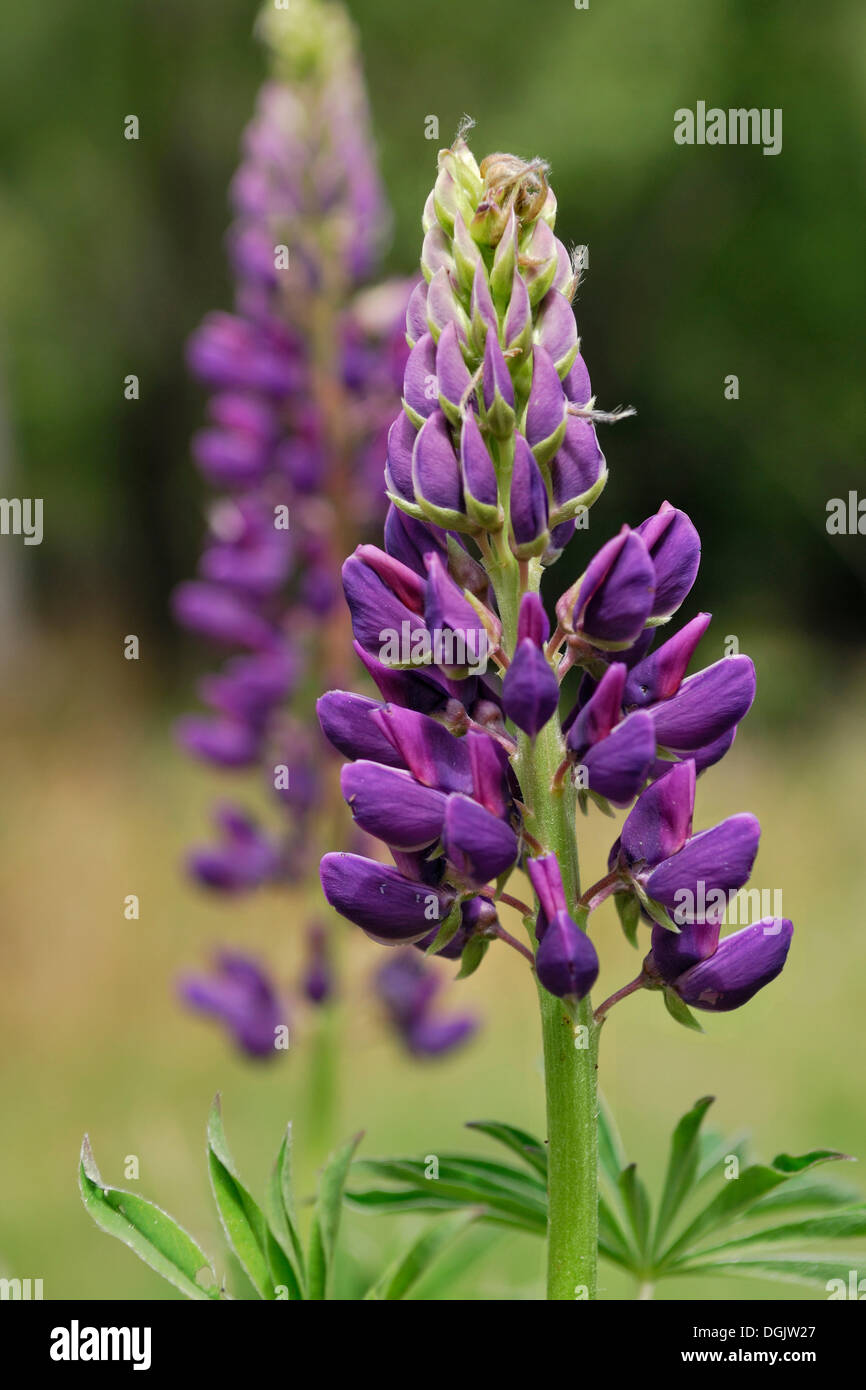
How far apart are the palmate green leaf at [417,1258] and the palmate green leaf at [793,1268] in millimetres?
234

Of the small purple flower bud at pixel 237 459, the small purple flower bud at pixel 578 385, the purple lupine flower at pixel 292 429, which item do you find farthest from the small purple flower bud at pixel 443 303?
the small purple flower bud at pixel 237 459

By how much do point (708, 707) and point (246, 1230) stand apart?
596 millimetres

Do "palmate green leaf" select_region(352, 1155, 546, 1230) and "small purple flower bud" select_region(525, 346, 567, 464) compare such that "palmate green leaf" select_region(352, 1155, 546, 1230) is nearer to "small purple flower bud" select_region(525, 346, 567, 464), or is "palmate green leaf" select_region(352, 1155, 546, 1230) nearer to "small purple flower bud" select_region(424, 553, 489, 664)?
"small purple flower bud" select_region(424, 553, 489, 664)

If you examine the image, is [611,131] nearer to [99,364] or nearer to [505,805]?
[99,364]

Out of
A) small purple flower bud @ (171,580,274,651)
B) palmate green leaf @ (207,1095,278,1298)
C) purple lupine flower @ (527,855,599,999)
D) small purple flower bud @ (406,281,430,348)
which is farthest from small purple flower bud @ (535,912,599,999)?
small purple flower bud @ (171,580,274,651)

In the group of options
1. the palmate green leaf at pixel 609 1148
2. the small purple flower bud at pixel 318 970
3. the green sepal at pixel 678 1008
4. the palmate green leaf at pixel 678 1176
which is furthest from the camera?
the small purple flower bud at pixel 318 970

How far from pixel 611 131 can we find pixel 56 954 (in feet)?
29.9

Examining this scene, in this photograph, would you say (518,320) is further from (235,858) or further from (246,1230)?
(235,858)

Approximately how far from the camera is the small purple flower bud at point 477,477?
1.09 m

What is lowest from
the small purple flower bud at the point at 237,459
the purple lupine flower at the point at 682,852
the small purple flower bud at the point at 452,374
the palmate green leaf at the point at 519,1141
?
the palmate green leaf at the point at 519,1141

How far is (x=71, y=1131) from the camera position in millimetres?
4816

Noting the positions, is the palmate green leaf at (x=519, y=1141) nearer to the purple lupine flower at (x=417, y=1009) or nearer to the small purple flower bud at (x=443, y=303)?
the small purple flower bud at (x=443, y=303)

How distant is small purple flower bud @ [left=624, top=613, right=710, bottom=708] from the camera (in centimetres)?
113

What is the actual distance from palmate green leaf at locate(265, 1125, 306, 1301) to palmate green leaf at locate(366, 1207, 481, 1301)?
0.10 m
